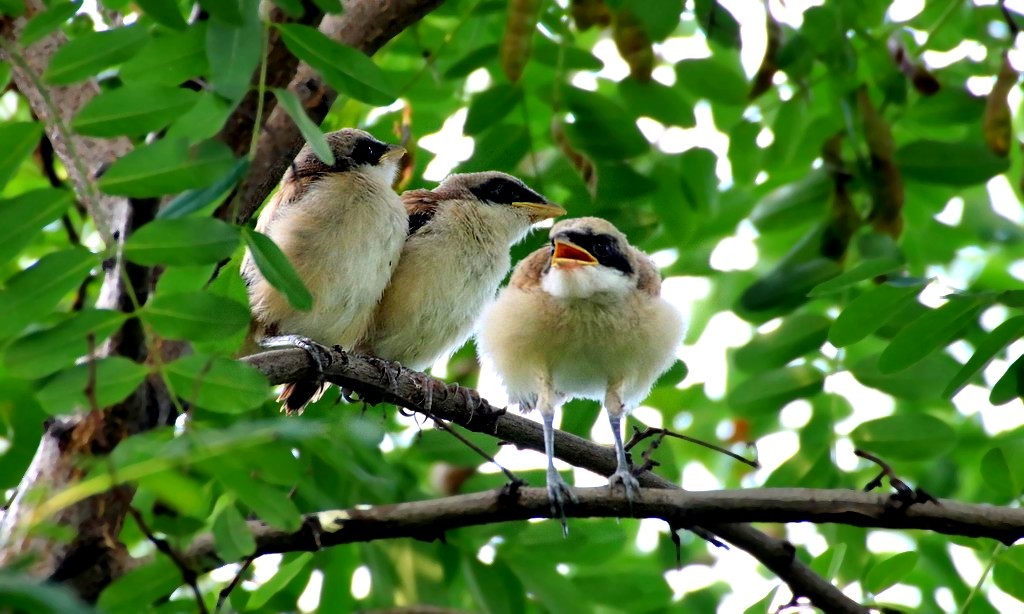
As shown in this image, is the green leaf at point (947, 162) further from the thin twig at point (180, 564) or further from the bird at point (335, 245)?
the thin twig at point (180, 564)

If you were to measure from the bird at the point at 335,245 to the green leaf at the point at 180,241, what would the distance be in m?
2.05

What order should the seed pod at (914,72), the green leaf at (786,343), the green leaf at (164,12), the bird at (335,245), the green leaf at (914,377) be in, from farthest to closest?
the seed pod at (914,72) → the green leaf at (786,343) → the bird at (335,245) → the green leaf at (914,377) → the green leaf at (164,12)

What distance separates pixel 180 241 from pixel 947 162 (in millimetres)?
3949

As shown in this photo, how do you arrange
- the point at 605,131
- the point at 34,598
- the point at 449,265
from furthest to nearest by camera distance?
the point at 449,265 → the point at 605,131 → the point at 34,598

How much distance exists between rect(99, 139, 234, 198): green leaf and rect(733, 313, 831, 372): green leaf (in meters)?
3.21

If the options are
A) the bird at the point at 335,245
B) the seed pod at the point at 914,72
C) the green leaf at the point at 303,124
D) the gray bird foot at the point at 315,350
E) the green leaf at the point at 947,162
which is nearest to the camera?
the green leaf at the point at 303,124

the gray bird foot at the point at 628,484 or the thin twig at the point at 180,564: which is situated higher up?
the thin twig at the point at 180,564

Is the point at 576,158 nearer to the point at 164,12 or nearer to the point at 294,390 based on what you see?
the point at 294,390

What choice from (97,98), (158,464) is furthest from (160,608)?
(97,98)

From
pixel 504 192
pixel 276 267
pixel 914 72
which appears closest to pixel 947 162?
pixel 914 72

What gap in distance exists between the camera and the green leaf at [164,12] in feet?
9.75

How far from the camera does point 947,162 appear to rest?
17.6 feet

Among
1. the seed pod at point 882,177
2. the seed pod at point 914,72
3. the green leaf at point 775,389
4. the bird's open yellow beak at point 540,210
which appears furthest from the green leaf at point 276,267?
the seed pod at point 914,72

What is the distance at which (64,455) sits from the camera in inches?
115
